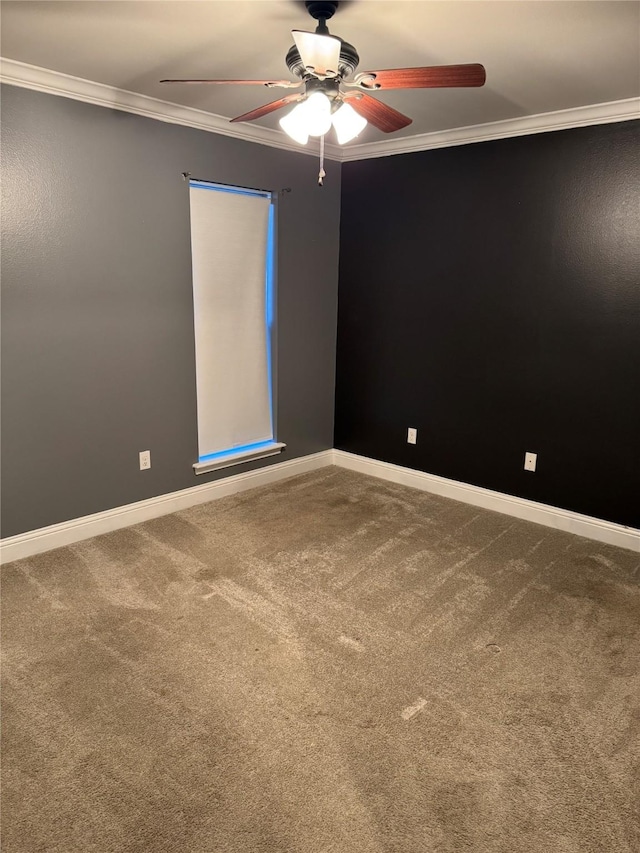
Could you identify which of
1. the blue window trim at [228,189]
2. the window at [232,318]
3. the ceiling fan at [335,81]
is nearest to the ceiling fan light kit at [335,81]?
the ceiling fan at [335,81]

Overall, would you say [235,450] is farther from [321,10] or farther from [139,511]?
[321,10]

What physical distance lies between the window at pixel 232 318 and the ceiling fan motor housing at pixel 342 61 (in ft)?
5.25

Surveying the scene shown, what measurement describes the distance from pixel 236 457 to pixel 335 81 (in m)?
2.58

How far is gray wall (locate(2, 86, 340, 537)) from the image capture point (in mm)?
2900

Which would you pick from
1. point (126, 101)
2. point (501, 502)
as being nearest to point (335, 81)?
point (126, 101)

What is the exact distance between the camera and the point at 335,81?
6.70 ft

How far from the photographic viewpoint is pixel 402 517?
3.79 meters

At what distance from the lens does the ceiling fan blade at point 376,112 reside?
6.98 feet

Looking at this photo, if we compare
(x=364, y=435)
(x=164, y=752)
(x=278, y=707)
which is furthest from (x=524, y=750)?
(x=364, y=435)

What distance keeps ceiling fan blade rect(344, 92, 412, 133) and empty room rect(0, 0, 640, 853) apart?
0.11 ft

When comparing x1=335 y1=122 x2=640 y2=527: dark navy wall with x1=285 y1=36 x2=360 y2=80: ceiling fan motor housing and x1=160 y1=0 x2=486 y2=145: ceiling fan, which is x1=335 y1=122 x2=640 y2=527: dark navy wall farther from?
x1=285 y1=36 x2=360 y2=80: ceiling fan motor housing

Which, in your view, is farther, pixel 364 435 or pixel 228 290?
pixel 364 435

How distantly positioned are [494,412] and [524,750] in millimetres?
2315

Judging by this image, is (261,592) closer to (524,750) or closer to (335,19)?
(524,750)
